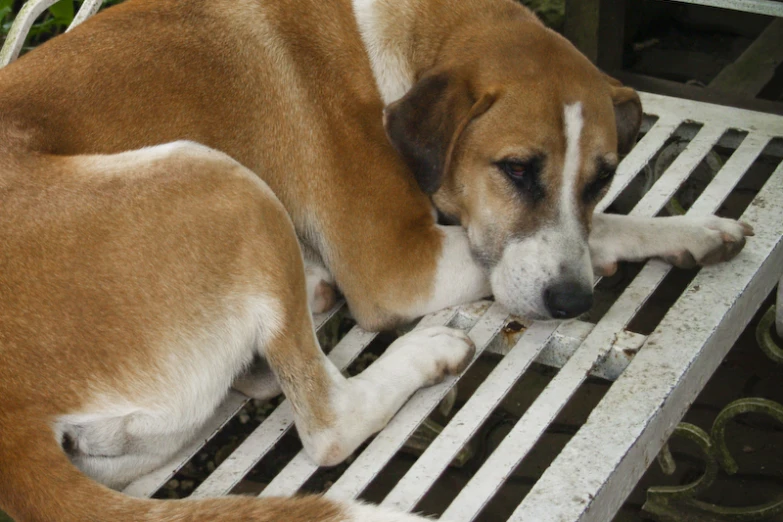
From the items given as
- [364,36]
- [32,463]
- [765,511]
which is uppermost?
[364,36]

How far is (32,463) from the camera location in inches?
80.4

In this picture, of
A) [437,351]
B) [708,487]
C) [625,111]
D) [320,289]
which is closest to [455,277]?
[437,351]

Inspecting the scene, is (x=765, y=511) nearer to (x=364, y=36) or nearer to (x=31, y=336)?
(x=364, y=36)

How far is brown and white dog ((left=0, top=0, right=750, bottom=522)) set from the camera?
2.22 metres

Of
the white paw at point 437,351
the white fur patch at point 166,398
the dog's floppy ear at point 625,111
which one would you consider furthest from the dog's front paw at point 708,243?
the white fur patch at point 166,398

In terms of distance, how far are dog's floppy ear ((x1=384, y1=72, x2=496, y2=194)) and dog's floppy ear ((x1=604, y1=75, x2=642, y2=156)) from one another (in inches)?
18.0

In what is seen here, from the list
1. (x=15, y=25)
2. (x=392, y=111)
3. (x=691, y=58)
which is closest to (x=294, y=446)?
(x=392, y=111)

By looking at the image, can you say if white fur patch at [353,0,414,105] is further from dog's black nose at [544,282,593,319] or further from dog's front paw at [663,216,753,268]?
dog's front paw at [663,216,753,268]

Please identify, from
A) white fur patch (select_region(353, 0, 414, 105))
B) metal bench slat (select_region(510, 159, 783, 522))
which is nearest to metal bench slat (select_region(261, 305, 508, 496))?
metal bench slat (select_region(510, 159, 783, 522))

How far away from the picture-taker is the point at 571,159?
265cm

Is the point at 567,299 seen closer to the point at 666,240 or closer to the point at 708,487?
the point at 666,240

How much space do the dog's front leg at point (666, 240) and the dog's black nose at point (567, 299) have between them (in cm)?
31

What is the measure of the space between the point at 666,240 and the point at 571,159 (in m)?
0.45

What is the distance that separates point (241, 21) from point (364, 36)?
0.35 meters
